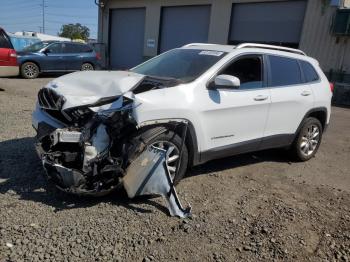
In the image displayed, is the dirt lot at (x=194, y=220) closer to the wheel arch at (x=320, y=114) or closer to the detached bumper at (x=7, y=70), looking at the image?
the wheel arch at (x=320, y=114)

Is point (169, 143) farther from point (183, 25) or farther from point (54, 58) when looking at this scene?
point (183, 25)

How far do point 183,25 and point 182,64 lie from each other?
14.4 m

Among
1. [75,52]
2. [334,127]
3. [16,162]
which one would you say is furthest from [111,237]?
[75,52]

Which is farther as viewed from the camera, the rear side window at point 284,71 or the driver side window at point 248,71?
the rear side window at point 284,71

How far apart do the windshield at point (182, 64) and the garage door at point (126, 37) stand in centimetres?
1604

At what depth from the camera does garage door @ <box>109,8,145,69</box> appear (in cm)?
2105

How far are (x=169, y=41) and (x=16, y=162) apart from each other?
15.6 meters

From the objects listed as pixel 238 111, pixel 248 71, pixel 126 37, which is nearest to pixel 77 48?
pixel 126 37

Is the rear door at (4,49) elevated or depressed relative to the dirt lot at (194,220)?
elevated

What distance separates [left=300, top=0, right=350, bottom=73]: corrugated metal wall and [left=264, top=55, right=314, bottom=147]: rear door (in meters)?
9.33

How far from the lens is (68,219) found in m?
3.53

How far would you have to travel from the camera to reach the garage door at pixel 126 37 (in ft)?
69.1

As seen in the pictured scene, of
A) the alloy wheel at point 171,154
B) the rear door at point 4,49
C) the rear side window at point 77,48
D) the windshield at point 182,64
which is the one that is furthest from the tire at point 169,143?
the rear side window at point 77,48

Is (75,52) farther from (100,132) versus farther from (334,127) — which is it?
(100,132)
